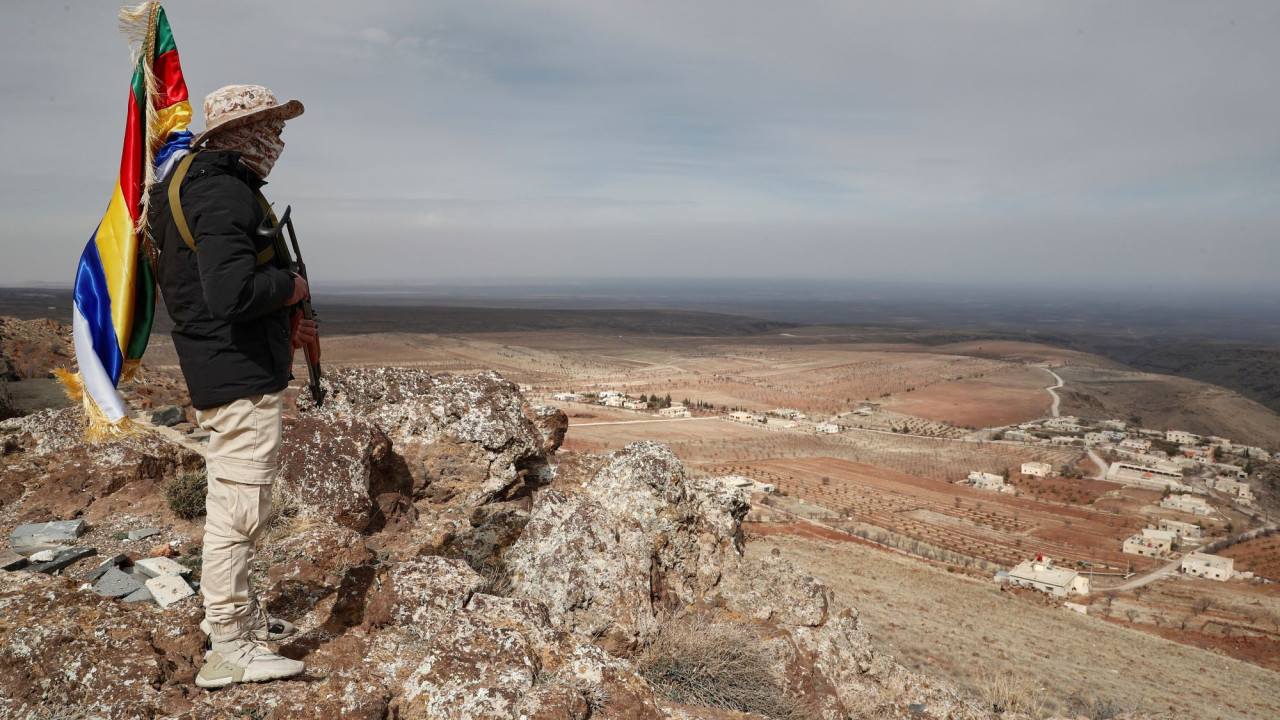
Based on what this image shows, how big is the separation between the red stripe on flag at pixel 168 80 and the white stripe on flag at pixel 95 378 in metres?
1.15

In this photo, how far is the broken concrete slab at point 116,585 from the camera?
3.63 m

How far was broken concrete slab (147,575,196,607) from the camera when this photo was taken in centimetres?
349

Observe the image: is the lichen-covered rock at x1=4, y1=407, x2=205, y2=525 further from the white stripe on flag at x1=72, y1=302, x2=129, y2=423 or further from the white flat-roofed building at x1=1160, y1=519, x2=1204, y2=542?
the white flat-roofed building at x1=1160, y1=519, x2=1204, y2=542

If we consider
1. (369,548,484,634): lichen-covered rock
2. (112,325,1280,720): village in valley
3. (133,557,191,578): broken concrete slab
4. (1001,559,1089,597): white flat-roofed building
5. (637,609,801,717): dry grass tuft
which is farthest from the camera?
(1001,559,1089,597): white flat-roofed building

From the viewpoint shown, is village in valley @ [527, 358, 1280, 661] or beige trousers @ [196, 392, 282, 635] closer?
beige trousers @ [196, 392, 282, 635]

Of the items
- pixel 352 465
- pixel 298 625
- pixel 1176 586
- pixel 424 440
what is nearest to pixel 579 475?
pixel 424 440

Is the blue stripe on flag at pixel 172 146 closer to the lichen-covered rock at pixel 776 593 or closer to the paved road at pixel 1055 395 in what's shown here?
the lichen-covered rock at pixel 776 593

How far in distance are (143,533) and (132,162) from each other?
3021 mm

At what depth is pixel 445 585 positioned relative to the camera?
380cm

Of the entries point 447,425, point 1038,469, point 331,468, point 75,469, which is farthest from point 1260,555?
point 75,469

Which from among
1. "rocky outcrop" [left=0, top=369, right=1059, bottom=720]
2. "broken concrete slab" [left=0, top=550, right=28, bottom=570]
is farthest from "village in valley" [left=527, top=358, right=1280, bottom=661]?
"broken concrete slab" [left=0, top=550, right=28, bottom=570]

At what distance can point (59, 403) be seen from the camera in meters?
9.17

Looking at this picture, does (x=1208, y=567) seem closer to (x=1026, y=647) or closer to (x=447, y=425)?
(x=1026, y=647)

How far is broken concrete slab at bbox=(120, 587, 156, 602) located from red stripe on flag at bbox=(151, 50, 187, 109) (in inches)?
106
